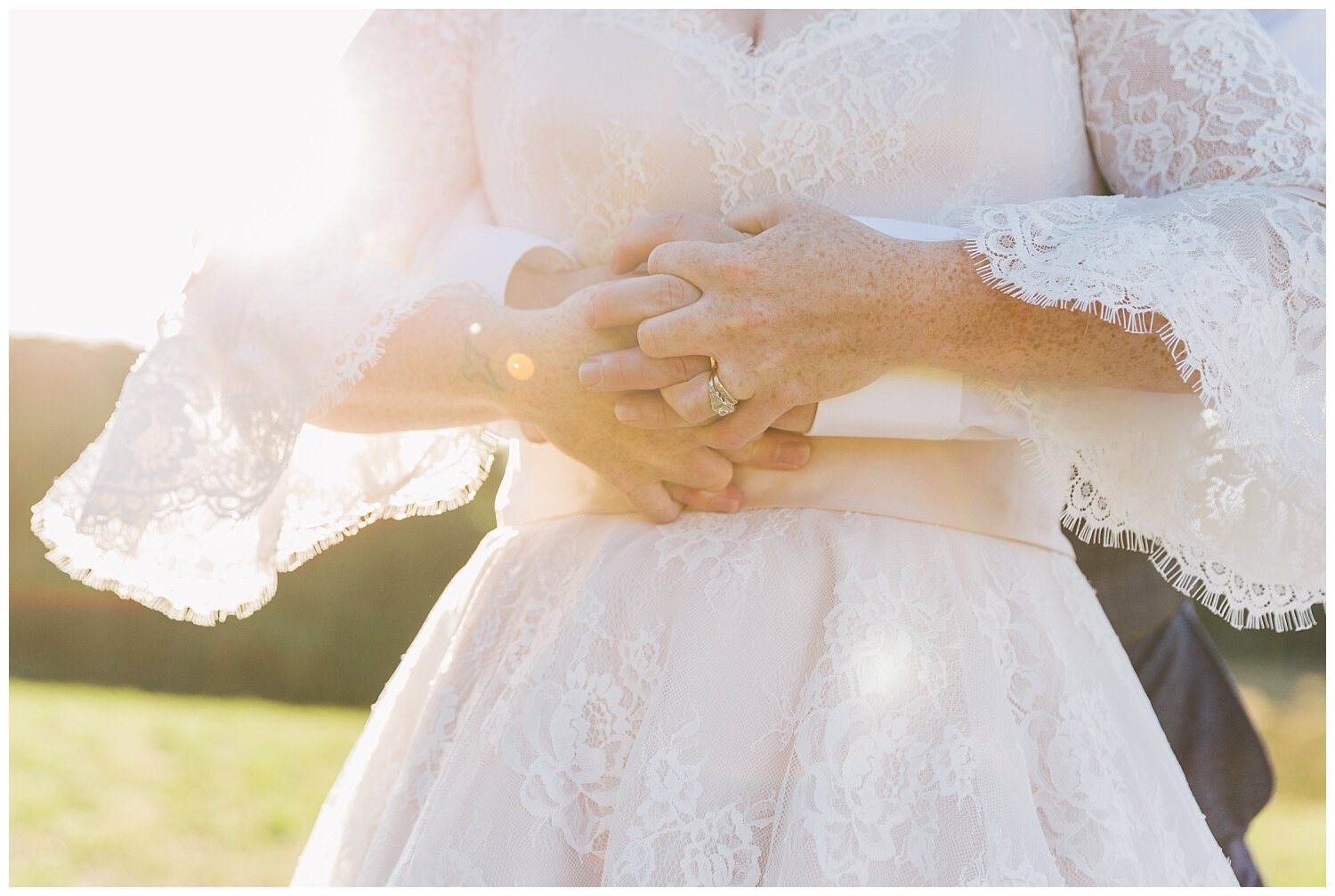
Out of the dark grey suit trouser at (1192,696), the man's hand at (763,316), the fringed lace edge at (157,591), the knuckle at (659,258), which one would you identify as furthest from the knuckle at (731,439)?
the dark grey suit trouser at (1192,696)

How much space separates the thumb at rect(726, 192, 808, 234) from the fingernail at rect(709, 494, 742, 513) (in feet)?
1.15

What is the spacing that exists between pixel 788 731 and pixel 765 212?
0.63 m

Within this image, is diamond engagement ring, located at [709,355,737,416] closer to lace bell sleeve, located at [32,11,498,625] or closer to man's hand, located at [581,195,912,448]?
man's hand, located at [581,195,912,448]

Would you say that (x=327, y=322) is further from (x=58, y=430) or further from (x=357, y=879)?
(x=58, y=430)

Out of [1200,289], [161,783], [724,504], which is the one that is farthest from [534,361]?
[161,783]

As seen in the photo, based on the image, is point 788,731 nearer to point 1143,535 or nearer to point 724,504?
point 724,504

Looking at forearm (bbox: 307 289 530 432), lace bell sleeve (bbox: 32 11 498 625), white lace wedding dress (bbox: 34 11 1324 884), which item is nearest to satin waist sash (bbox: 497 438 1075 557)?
white lace wedding dress (bbox: 34 11 1324 884)

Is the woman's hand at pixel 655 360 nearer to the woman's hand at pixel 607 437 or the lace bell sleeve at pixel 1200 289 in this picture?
the woman's hand at pixel 607 437

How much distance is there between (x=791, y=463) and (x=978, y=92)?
21.9 inches

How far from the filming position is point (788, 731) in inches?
Result: 53.6

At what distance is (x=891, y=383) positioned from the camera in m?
1.44

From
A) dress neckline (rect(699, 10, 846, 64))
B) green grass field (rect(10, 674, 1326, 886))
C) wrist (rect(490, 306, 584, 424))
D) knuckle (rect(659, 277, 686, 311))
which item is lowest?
green grass field (rect(10, 674, 1326, 886))

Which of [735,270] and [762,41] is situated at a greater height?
[762,41]

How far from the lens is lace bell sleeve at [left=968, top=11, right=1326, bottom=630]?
1.34 m
